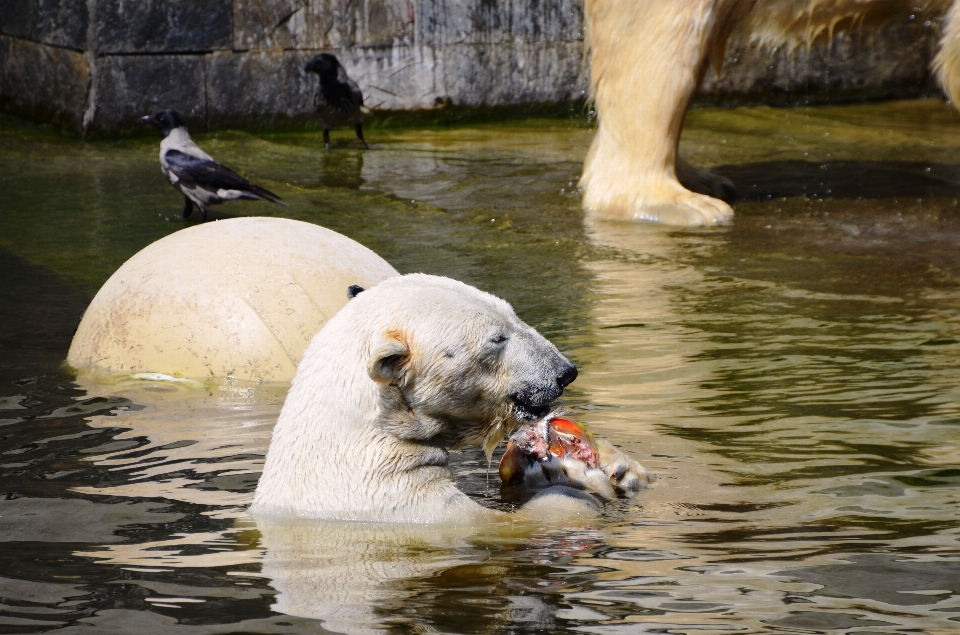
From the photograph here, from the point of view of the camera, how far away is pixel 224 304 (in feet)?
17.8

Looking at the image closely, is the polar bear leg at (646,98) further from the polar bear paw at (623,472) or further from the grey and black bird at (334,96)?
the polar bear paw at (623,472)

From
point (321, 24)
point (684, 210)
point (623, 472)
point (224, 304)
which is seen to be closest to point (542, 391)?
point (623, 472)

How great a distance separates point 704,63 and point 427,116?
5077mm

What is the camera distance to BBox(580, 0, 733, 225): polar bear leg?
922 cm

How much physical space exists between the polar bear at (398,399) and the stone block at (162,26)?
9515 millimetres

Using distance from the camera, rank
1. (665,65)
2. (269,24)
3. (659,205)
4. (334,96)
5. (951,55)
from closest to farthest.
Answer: (951,55)
(665,65)
(659,205)
(334,96)
(269,24)

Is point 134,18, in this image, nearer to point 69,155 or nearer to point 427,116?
point 69,155

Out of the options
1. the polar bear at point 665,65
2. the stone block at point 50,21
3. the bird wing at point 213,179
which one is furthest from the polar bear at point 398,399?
the stone block at point 50,21

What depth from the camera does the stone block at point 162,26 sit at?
12.6 m

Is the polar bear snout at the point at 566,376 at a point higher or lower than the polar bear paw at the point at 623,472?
higher

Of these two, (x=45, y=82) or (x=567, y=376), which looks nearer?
(x=567, y=376)

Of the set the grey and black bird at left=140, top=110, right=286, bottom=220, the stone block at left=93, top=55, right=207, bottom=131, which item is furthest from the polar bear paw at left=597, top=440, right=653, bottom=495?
the stone block at left=93, top=55, right=207, bottom=131

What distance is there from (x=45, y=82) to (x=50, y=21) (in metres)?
0.63

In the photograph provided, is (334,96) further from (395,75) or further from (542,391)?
(542,391)
